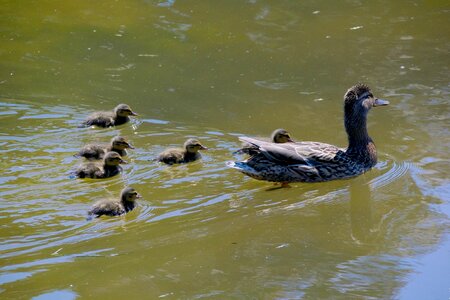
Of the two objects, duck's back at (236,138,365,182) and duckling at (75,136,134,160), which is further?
duckling at (75,136,134,160)

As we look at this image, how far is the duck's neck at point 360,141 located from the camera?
7.53 m

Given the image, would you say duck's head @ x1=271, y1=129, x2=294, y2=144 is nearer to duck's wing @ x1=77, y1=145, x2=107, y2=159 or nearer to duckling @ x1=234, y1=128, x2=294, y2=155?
duckling @ x1=234, y1=128, x2=294, y2=155

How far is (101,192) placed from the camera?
727 centimetres

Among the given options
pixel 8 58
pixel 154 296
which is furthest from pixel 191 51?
pixel 154 296

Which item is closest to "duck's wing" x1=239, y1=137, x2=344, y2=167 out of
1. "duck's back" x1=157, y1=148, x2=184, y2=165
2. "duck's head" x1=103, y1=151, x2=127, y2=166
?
"duck's back" x1=157, y1=148, x2=184, y2=165

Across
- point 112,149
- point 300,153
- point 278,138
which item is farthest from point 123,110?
point 300,153

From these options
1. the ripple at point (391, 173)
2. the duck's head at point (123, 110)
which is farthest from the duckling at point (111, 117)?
the ripple at point (391, 173)

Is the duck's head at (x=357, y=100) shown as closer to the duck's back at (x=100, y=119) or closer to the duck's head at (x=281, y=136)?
the duck's head at (x=281, y=136)

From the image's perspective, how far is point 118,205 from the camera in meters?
6.59

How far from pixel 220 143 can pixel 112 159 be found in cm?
118

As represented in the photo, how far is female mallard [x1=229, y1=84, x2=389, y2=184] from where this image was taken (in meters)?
7.39

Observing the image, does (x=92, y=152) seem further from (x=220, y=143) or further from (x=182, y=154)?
(x=220, y=143)

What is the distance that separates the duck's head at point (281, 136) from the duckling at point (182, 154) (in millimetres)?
641

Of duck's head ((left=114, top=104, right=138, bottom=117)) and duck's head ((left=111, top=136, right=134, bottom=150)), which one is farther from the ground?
duck's head ((left=114, top=104, right=138, bottom=117))
